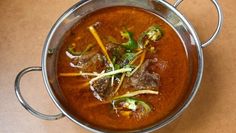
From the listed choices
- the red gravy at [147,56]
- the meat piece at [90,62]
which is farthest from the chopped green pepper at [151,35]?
the meat piece at [90,62]

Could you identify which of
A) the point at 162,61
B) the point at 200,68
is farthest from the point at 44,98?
the point at 200,68

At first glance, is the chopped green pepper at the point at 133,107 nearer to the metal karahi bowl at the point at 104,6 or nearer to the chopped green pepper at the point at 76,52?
the metal karahi bowl at the point at 104,6

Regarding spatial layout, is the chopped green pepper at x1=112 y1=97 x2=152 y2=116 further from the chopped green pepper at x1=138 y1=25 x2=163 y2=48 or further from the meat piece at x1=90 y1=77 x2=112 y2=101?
the chopped green pepper at x1=138 y1=25 x2=163 y2=48

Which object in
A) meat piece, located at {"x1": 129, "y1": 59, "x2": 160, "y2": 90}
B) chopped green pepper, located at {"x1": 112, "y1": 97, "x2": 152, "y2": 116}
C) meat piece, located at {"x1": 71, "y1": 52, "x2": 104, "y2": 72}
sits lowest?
chopped green pepper, located at {"x1": 112, "y1": 97, "x2": 152, "y2": 116}

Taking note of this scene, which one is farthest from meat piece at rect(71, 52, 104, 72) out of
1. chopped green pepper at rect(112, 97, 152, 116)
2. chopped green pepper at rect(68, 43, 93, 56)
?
chopped green pepper at rect(112, 97, 152, 116)

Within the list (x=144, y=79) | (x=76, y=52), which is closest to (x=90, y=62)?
(x=76, y=52)

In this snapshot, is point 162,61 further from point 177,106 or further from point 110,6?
point 110,6
